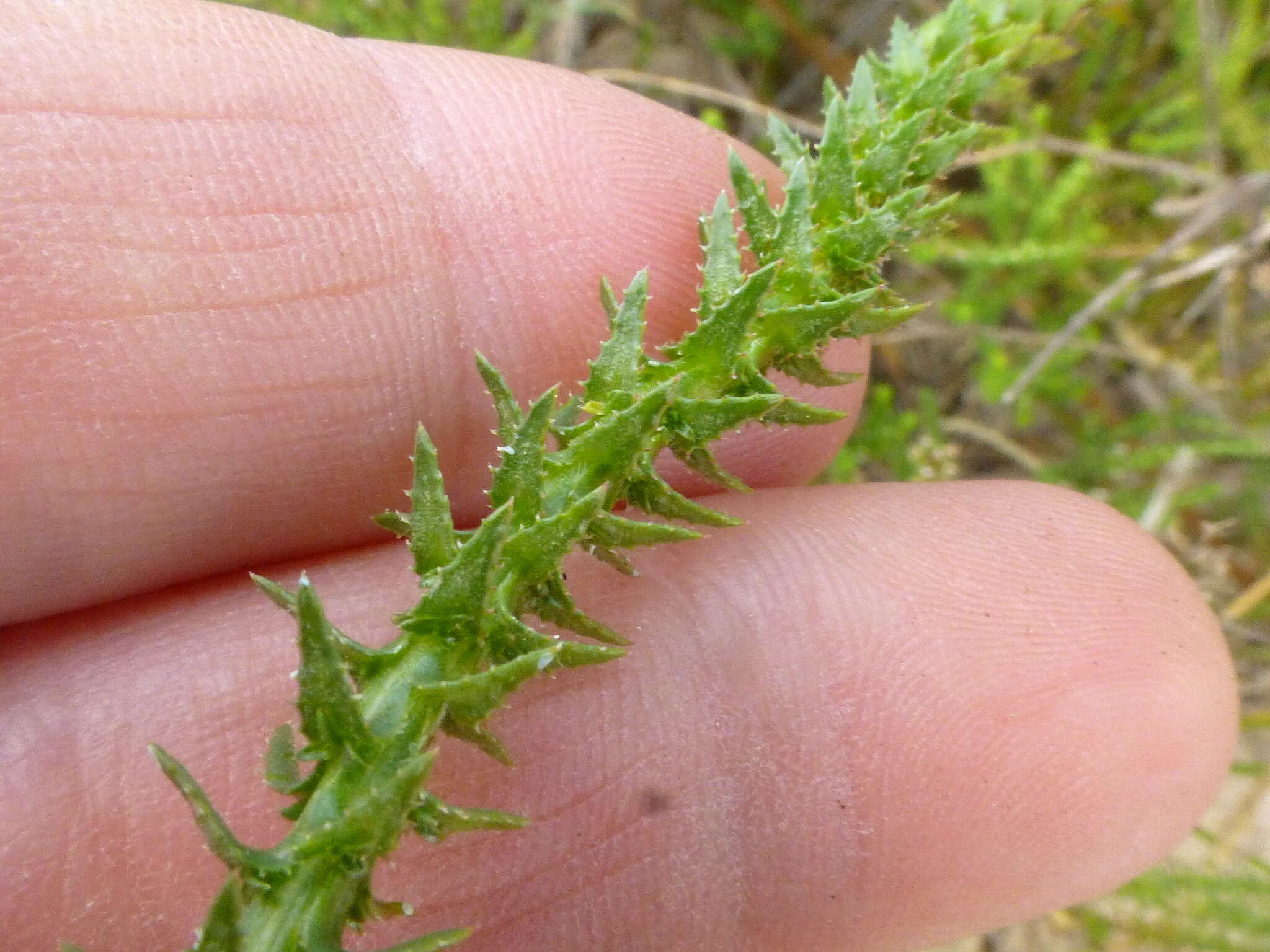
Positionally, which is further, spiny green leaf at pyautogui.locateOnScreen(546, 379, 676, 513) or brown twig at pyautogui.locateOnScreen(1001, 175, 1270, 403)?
brown twig at pyautogui.locateOnScreen(1001, 175, 1270, 403)

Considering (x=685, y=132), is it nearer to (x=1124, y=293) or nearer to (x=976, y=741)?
(x=976, y=741)

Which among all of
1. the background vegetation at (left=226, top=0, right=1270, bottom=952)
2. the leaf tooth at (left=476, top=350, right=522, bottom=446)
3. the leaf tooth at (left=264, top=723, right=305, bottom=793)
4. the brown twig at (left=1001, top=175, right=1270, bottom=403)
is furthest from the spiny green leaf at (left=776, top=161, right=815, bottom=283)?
the brown twig at (left=1001, top=175, right=1270, bottom=403)

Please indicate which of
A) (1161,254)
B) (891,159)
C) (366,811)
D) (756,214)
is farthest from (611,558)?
(1161,254)

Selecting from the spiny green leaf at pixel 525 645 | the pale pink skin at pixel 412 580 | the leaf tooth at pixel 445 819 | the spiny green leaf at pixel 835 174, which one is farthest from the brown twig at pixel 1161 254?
the leaf tooth at pixel 445 819

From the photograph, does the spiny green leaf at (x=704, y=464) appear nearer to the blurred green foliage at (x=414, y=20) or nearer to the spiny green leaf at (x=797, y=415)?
the spiny green leaf at (x=797, y=415)

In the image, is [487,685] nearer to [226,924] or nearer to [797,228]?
[226,924]

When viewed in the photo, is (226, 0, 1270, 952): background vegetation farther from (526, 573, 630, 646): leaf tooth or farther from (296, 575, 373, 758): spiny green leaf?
(296, 575, 373, 758): spiny green leaf
